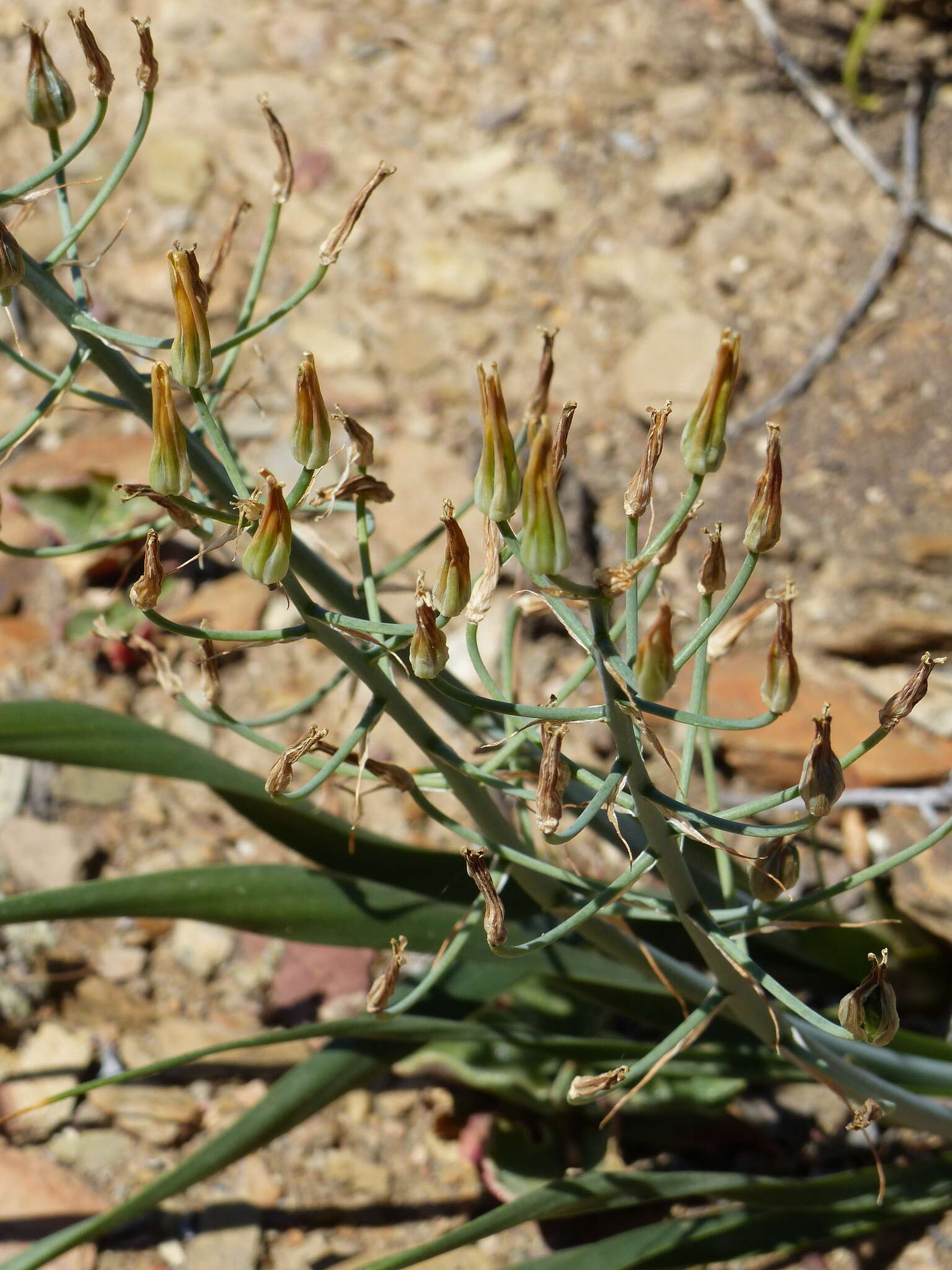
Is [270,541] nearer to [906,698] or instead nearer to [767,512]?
[767,512]

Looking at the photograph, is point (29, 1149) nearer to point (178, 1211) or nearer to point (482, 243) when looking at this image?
point (178, 1211)

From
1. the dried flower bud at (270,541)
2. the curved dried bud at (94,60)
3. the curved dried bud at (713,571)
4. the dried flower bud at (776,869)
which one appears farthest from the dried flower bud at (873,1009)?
the curved dried bud at (94,60)

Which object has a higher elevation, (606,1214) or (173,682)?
(173,682)

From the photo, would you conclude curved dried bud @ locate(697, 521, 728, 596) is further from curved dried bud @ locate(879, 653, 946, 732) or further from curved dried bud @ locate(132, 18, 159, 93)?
curved dried bud @ locate(132, 18, 159, 93)

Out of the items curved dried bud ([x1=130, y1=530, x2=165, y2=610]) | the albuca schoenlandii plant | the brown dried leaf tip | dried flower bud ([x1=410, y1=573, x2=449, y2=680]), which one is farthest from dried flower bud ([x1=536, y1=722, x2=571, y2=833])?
curved dried bud ([x1=130, y1=530, x2=165, y2=610])

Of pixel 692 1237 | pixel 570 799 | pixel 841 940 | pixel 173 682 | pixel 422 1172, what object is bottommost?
pixel 692 1237

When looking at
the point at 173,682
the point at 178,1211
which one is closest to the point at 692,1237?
the point at 178,1211

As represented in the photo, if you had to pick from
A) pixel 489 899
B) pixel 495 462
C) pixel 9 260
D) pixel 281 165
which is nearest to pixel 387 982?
pixel 489 899

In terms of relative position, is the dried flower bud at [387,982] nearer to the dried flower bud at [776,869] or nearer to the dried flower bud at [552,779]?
the dried flower bud at [552,779]
